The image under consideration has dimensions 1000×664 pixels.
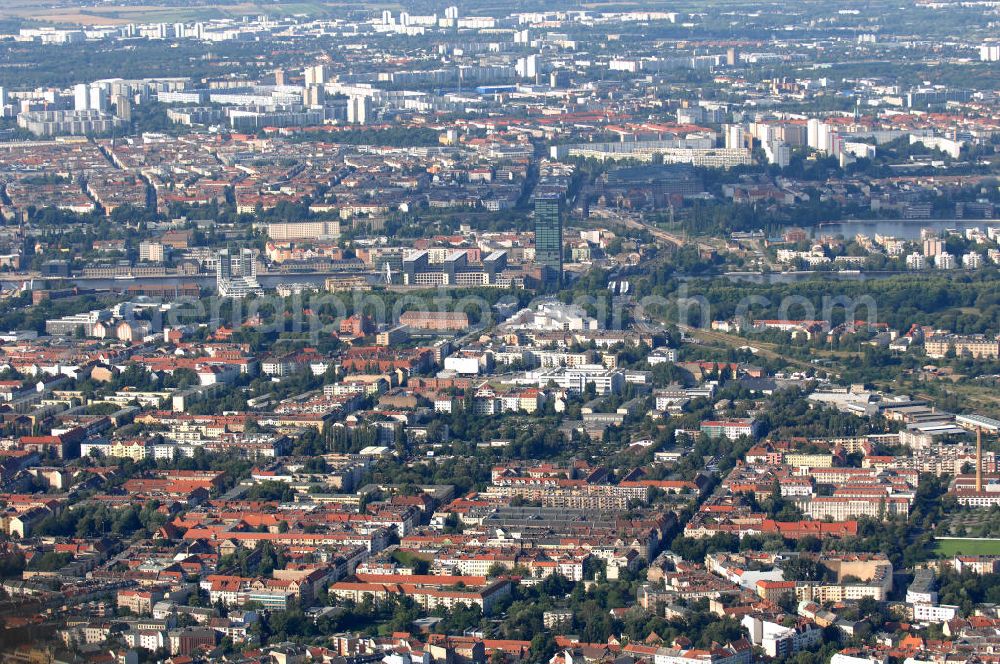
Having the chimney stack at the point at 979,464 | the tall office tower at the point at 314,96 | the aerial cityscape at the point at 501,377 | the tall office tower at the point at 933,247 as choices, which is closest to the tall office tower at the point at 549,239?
the aerial cityscape at the point at 501,377

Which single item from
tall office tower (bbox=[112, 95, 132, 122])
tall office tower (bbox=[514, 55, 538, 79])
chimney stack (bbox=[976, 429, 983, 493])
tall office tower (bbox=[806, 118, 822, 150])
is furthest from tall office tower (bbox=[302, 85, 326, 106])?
chimney stack (bbox=[976, 429, 983, 493])

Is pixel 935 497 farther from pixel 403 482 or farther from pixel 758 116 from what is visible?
pixel 758 116

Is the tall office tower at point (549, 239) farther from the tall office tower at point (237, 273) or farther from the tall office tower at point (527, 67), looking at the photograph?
the tall office tower at point (527, 67)

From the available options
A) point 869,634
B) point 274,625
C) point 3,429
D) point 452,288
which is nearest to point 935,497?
point 869,634

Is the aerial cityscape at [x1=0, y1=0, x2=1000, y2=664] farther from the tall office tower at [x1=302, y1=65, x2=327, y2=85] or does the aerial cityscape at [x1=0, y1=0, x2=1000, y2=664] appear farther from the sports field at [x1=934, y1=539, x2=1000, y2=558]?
the tall office tower at [x1=302, y1=65, x2=327, y2=85]

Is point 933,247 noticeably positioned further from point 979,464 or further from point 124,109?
point 124,109

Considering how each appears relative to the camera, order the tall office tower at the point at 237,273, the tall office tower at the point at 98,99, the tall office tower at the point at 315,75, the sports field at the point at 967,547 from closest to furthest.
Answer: the sports field at the point at 967,547 < the tall office tower at the point at 237,273 < the tall office tower at the point at 98,99 < the tall office tower at the point at 315,75
